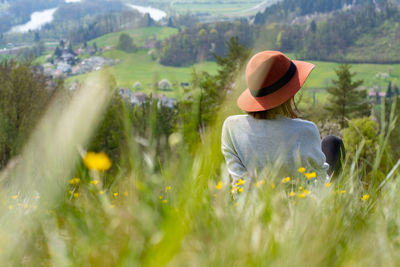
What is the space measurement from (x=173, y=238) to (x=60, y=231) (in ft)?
1.19

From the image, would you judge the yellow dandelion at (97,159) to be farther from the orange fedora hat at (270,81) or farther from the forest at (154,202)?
the orange fedora hat at (270,81)

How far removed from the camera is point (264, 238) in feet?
2.95

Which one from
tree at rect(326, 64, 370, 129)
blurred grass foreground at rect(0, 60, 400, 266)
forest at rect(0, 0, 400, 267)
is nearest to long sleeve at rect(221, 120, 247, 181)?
forest at rect(0, 0, 400, 267)

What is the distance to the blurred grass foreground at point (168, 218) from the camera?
2.69 ft

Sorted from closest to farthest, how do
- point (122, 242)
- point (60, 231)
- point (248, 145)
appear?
point (122, 242), point (60, 231), point (248, 145)

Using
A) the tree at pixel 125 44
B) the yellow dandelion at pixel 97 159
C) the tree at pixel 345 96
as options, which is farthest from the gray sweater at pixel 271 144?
the tree at pixel 345 96

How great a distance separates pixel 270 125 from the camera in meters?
2.30

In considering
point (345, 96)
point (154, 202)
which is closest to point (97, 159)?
point (154, 202)

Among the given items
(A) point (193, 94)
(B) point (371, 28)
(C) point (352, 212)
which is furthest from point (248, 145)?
(B) point (371, 28)

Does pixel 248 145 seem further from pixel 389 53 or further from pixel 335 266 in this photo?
pixel 389 53

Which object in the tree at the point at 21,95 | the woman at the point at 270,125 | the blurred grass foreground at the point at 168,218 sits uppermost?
the blurred grass foreground at the point at 168,218

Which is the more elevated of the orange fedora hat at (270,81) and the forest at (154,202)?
the forest at (154,202)

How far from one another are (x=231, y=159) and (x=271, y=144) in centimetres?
29

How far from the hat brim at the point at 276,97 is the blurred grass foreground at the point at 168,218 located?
102cm
